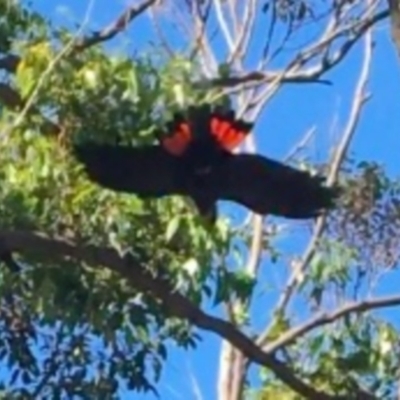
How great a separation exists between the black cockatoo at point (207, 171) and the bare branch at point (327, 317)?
3.09ft

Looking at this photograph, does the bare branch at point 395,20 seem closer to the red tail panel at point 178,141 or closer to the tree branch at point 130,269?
the red tail panel at point 178,141

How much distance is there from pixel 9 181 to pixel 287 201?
123 cm

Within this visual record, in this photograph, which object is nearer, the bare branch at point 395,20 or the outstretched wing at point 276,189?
the bare branch at point 395,20

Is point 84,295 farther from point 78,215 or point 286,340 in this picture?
point 286,340

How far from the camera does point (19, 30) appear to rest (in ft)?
24.0

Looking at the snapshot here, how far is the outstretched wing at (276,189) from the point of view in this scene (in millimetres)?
7273

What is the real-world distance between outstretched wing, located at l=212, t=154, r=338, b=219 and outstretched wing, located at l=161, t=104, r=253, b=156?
401mm

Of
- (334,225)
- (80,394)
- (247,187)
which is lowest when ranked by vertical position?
(80,394)

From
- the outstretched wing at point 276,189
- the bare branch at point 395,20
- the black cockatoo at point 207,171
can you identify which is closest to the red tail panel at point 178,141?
the black cockatoo at point 207,171

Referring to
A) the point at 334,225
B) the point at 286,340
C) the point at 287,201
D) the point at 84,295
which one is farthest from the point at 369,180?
the point at 84,295

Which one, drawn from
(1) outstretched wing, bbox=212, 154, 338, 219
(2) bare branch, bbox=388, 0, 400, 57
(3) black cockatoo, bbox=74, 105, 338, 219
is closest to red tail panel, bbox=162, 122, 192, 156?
(3) black cockatoo, bbox=74, 105, 338, 219

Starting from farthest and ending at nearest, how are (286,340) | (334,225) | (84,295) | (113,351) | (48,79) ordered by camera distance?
(334,225)
(286,340)
(113,351)
(84,295)
(48,79)

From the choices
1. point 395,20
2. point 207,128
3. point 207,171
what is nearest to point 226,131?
point 207,128

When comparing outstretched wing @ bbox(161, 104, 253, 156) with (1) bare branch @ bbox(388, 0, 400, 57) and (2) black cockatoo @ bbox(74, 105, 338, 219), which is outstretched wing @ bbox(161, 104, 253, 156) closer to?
(2) black cockatoo @ bbox(74, 105, 338, 219)
